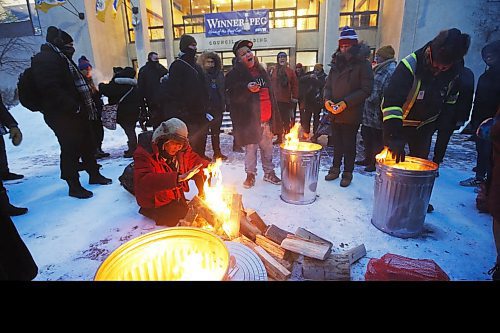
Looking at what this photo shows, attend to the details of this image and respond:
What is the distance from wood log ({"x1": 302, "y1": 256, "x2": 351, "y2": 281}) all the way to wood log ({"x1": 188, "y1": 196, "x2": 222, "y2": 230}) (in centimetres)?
93

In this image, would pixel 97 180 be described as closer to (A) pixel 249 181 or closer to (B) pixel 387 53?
(A) pixel 249 181

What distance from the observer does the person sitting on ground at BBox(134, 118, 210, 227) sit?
103 inches

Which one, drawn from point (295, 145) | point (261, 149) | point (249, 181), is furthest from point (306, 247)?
point (261, 149)

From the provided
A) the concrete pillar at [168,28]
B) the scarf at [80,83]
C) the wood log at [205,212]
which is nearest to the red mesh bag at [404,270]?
the wood log at [205,212]

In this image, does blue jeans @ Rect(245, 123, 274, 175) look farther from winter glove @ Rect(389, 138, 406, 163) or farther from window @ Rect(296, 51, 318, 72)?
window @ Rect(296, 51, 318, 72)

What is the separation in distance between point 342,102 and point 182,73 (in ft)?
8.31

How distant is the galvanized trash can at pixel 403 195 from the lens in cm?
261

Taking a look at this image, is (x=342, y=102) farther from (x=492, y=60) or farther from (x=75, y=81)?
(x=75, y=81)

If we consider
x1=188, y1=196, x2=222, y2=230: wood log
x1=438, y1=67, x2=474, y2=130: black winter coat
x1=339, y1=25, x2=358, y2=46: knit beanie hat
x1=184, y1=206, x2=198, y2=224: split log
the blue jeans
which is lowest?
x1=184, y1=206, x2=198, y2=224: split log

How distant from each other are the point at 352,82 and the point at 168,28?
52.7ft

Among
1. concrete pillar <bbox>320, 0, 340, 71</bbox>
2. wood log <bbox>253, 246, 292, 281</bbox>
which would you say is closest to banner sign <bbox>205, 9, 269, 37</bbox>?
concrete pillar <bbox>320, 0, 340, 71</bbox>

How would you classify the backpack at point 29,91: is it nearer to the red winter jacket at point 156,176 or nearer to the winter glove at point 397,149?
the red winter jacket at point 156,176

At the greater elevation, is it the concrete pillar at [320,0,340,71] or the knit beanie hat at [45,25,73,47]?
the concrete pillar at [320,0,340,71]
